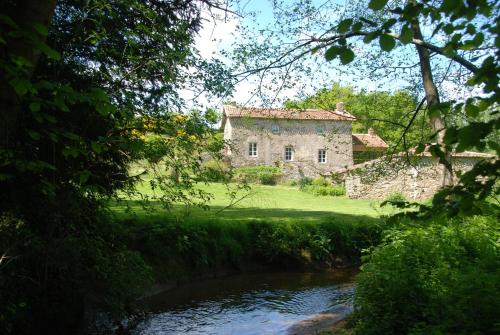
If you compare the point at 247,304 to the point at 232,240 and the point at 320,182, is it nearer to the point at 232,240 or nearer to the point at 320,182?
the point at 232,240

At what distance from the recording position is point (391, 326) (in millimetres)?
4895

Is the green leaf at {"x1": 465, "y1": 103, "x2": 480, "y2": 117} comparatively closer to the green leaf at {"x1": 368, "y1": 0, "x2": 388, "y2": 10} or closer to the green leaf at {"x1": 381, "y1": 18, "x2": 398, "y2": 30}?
the green leaf at {"x1": 381, "y1": 18, "x2": 398, "y2": 30}

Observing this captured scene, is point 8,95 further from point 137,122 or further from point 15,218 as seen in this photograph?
point 137,122

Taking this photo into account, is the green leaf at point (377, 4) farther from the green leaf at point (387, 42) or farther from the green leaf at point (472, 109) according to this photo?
the green leaf at point (472, 109)

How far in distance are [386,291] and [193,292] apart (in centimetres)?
554

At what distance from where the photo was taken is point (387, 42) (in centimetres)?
270

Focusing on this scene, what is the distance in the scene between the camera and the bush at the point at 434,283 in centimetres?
381

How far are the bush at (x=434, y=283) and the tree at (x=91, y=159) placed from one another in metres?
2.95

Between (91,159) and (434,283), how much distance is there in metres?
4.62

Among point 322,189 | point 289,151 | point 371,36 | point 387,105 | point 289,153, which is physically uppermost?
point 289,151

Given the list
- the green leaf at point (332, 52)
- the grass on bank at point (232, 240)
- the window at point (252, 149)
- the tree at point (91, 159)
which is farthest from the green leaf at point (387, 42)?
the window at point (252, 149)

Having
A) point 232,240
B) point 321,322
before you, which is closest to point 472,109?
point 321,322

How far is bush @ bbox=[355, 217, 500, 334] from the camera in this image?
381 cm

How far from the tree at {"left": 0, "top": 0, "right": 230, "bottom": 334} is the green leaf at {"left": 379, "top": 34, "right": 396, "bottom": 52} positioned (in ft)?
9.60
